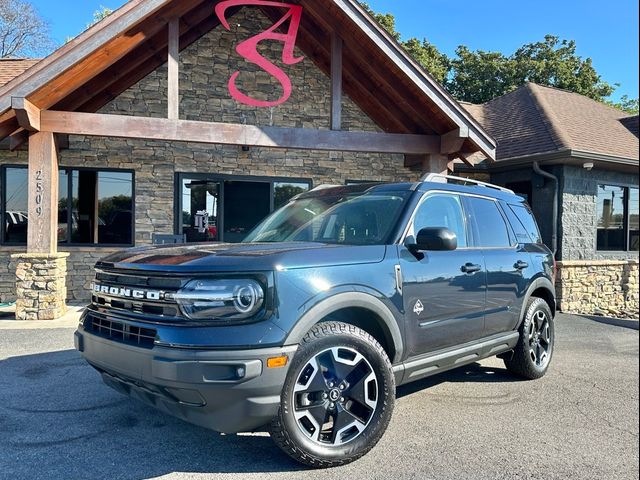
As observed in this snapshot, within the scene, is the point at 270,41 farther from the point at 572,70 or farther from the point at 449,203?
the point at 572,70

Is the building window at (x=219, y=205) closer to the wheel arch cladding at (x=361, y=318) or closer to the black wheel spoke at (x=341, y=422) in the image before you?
the wheel arch cladding at (x=361, y=318)

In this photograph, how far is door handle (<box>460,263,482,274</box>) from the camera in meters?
4.12

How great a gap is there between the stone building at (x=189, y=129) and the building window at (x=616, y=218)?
4061 millimetres

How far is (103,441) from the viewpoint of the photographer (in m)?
3.54

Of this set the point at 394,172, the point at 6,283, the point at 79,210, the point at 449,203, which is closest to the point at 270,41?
the point at 394,172

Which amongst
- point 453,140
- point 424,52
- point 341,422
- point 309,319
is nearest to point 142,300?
point 309,319

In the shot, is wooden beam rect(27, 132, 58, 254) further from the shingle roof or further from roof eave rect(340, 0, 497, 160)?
roof eave rect(340, 0, 497, 160)

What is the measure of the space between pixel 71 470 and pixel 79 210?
8164 mm

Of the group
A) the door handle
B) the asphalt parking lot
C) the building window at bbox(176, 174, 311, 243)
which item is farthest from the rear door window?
the building window at bbox(176, 174, 311, 243)

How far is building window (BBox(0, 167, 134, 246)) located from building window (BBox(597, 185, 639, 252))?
1053 centimetres

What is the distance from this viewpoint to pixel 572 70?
28891 mm

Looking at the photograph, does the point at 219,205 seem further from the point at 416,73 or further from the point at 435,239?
the point at 435,239

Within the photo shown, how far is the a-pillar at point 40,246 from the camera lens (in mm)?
7867

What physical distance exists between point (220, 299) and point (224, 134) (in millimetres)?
5759
